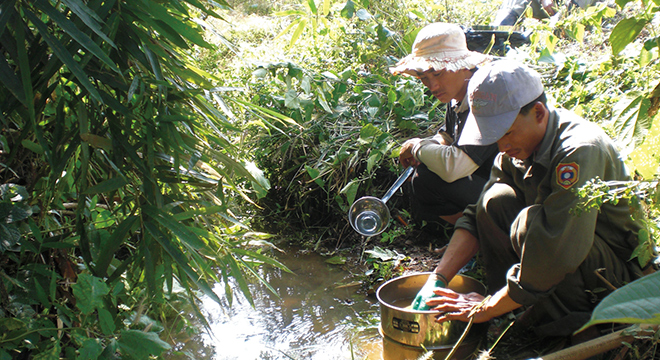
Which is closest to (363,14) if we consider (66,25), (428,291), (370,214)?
(370,214)

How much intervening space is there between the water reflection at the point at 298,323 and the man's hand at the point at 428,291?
0.32m

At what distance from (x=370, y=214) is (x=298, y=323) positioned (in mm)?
783

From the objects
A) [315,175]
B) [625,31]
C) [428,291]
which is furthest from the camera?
[315,175]

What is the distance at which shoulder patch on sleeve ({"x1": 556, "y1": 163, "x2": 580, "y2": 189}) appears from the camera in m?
1.67

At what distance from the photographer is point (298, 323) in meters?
2.59

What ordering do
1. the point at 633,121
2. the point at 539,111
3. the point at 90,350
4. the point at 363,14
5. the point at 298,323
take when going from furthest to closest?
the point at 363,14 → the point at 298,323 → the point at 539,111 → the point at 633,121 → the point at 90,350

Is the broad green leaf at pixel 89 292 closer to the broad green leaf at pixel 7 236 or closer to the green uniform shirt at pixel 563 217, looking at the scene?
the broad green leaf at pixel 7 236

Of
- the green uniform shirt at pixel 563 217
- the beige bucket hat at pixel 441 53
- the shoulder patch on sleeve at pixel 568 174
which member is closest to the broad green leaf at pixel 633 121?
the green uniform shirt at pixel 563 217

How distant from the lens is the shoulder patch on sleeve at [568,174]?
1666 mm

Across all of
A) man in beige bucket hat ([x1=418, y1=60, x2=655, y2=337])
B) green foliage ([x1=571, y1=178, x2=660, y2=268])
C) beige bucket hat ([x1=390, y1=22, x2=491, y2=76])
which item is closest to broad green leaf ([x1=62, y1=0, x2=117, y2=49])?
green foliage ([x1=571, y1=178, x2=660, y2=268])

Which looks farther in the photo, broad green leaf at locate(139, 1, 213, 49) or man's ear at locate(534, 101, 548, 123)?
man's ear at locate(534, 101, 548, 123)

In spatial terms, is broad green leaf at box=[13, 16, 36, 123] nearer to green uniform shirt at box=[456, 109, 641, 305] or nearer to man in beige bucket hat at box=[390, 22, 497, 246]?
green uniform shirt at box=[456, 109, 641, 305]

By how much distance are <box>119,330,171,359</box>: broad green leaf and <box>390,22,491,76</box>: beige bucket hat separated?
1.99 meters

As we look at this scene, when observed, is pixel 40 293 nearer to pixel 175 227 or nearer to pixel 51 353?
pixel 51 353
